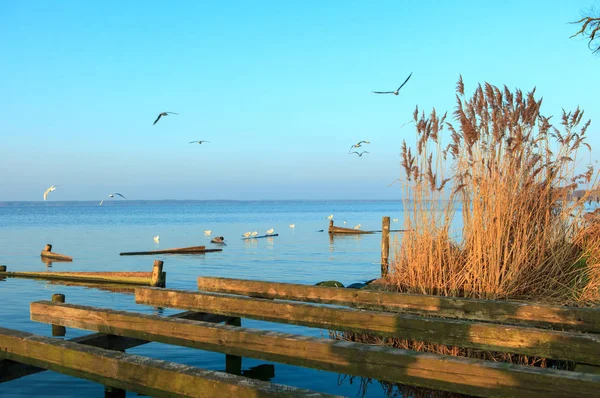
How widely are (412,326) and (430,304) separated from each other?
1117 mm

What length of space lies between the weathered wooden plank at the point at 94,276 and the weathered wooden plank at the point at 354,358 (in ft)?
33.3

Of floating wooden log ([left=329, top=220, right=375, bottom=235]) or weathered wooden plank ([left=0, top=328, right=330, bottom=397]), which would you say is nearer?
weathered wooden plank ([left=0, top=328, right=330, bottom=397])

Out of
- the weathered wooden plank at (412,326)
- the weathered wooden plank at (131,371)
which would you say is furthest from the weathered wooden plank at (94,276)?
the weathered wooden plank at (131,371)

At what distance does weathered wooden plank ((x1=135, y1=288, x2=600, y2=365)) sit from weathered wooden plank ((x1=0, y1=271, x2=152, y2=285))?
31.3 ft

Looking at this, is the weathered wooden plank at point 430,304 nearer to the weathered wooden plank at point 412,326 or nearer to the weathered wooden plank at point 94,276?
the weathered wooden plank at point 412,326

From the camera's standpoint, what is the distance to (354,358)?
13.4 ft

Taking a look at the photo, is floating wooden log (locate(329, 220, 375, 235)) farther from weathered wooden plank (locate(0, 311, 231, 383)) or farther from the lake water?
weathered wooden plank (locate(0, 311, 231, 383))

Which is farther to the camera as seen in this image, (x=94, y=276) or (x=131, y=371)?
(x=94, y=276)

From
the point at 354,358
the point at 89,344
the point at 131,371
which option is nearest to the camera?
the point at 131,371

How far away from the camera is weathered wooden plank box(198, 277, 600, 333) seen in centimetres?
544

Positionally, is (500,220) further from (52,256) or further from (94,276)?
(52,256)

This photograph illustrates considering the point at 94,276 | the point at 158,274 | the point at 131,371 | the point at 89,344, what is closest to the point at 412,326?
the point at 131,371

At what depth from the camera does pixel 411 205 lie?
8445 mm

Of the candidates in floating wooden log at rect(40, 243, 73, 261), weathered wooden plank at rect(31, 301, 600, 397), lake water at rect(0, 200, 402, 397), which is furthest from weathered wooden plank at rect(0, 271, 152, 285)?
weathered wooden plank at rect(31, 301, 600, 397)
